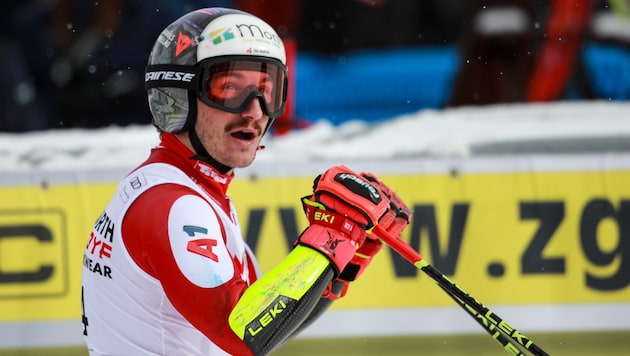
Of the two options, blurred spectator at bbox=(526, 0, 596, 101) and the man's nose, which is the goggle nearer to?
the man's nose

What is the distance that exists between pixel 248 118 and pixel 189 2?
3.63 meters

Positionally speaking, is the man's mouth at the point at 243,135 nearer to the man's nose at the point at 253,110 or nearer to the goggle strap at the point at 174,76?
the man's nose at the point at 253,110

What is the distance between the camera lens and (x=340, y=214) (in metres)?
2.92

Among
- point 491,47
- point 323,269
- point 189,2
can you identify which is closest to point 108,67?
point 189,2

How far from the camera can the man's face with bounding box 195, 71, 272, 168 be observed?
Result: 3006mm

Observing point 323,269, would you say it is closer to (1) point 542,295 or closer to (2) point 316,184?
(2) point 316,184

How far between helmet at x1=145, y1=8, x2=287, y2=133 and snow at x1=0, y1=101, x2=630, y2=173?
4.91 feet

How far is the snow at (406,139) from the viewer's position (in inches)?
182

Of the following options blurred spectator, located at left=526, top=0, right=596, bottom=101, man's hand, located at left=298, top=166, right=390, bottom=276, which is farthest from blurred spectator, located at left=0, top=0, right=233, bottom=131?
man's hand, located at left=298, top=166, right=390, bottom=276

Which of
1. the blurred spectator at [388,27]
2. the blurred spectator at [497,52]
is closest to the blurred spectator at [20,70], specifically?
the blurred spectator at [388,27]

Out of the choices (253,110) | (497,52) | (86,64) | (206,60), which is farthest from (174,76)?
(86,64)

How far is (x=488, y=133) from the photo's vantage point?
4.84 m

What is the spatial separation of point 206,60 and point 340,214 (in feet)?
1.91

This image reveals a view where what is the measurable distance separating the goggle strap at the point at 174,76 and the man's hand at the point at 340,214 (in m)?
0.47
